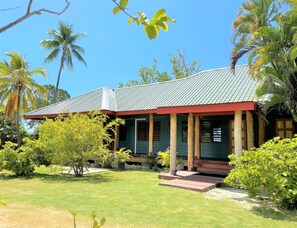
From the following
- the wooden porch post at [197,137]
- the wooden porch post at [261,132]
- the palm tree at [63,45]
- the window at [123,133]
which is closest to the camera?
the wooden porch post at [261,132]

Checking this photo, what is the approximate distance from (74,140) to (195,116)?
5968 millimetres

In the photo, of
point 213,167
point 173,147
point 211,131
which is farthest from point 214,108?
point 211,131

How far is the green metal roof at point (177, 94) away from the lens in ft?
38.0

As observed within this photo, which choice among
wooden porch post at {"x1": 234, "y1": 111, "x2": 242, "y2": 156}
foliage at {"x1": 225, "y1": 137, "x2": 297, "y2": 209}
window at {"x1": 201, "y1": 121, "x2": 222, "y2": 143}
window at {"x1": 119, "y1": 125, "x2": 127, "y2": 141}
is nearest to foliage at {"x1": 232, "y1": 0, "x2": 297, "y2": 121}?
wooden porch post at {"x1": 234, "y1": 111, "x2": 242, "y2": 156}

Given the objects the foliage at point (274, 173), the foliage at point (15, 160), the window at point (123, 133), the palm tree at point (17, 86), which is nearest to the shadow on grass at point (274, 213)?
the foliage at point (274, 173)

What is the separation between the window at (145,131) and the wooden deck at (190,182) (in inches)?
228

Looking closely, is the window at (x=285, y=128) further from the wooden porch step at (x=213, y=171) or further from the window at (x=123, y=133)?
the window at (x=123, y=133)

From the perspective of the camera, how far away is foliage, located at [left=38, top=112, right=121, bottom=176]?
11414 mm

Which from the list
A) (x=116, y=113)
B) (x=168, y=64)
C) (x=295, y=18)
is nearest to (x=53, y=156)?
(x=116, y=113)

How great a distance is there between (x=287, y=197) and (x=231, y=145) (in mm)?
7827

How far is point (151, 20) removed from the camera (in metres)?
1.44

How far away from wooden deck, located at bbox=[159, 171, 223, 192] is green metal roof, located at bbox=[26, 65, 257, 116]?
3.03 m

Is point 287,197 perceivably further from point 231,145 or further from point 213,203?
point 231,145

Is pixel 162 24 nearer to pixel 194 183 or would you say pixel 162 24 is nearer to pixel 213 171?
pixel 194 183
